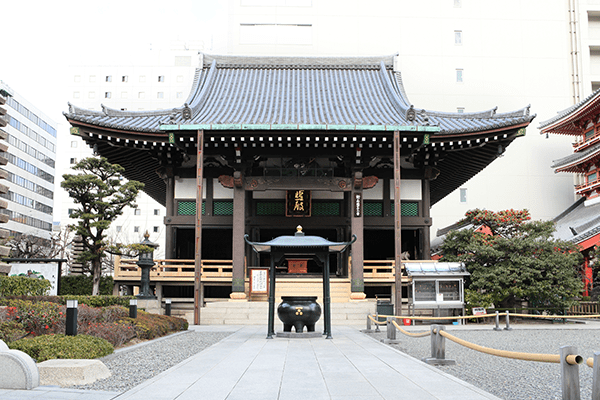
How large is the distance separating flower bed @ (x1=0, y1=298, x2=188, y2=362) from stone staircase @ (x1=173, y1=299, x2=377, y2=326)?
5.87 metres

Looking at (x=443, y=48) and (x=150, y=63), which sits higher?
(x=150, y=63)

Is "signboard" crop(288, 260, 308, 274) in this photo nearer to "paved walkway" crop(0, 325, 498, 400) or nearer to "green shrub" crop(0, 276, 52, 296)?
"green shrub" crop(0, 276, 52, 296)

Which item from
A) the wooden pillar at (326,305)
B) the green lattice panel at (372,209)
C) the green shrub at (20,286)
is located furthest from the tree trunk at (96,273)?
the wooden pillar at (326,305)

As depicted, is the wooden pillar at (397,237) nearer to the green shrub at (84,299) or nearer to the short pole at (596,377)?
the green shrub at (84,299)

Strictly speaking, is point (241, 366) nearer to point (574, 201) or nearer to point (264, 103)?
point (264, 103)

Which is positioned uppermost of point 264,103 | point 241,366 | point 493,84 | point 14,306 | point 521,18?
point 521,18

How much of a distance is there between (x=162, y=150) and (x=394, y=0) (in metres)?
27.2

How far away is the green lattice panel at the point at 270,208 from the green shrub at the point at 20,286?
10.4 m

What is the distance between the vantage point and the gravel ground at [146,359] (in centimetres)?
695

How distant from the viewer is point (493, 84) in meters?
40.6

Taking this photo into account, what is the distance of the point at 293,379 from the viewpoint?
23.3 feet

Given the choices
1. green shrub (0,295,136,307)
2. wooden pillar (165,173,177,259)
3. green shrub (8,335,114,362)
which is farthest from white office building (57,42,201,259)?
green shrub (8,335,114,362)

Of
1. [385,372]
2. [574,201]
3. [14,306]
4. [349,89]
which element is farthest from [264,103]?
[574,201]

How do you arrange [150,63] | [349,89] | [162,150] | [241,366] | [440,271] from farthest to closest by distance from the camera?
[150,63], [349,89], [162,150], [440,271], [241,366]
